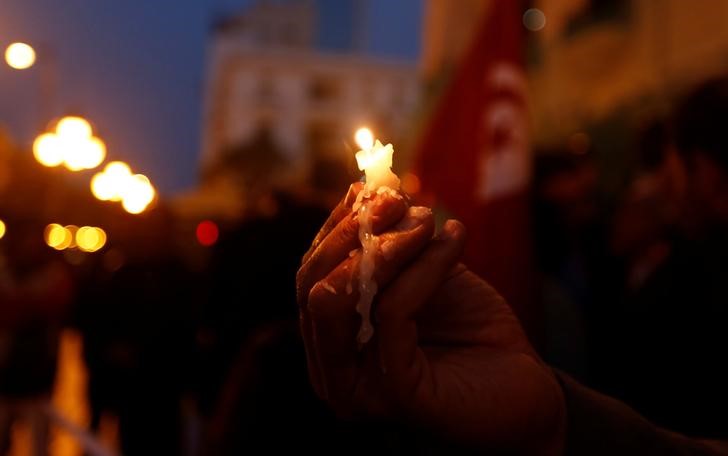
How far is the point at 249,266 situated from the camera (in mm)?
2439

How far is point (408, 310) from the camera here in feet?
3.00

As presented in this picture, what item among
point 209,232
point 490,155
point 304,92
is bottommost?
point 209,232

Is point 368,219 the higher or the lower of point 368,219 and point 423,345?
the higher

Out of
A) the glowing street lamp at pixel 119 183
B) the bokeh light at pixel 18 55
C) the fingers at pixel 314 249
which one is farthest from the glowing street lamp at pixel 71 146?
the fingers at pixel 314 249

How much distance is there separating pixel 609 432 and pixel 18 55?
19.0 feet

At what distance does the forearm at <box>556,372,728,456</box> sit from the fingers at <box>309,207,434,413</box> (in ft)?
1.15

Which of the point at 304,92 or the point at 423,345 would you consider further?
the point at 304,92

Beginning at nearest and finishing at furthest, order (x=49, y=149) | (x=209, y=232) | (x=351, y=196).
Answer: (x=351, y=196) → (x=209, y=232) → (x=49, y=149)

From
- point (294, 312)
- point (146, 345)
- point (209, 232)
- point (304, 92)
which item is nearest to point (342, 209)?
point (294, 312)

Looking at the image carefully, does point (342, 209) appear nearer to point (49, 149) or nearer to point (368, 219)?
point (368, 219)

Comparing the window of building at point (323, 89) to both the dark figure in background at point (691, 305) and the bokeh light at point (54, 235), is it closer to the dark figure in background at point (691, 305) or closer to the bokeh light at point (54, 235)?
the bokeh light at point (54, 235)

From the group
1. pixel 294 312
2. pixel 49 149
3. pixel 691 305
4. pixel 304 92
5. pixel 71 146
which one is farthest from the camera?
pixel 304 92

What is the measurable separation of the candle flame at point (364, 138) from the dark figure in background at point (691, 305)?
3.34 feet

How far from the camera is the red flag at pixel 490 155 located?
299 centimetres
